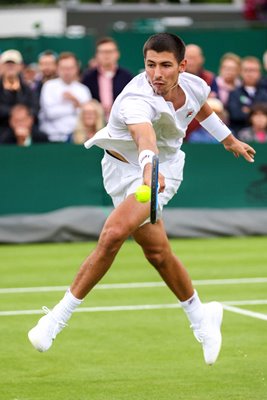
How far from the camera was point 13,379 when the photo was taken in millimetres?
7918

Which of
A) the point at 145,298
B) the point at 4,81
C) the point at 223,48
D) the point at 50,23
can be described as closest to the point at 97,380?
the point at 145,298

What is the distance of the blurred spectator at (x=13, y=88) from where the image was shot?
674 inches

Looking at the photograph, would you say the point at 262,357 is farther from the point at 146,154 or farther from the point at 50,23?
the point at 50,23

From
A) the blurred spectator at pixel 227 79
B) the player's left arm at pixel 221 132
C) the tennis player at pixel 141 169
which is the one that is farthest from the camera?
the blurred spectator at pixel 227 79

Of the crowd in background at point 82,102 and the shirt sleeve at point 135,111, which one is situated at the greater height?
the shirt sleeve at point 135,111

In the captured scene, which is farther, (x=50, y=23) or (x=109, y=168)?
(x=50, y=23)

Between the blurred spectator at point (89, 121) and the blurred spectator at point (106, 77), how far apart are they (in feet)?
2.10

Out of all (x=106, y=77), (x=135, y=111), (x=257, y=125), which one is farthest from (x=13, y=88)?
(x=135, y=111)

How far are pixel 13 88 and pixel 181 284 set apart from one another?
9621 mm

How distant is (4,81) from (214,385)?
1035cm

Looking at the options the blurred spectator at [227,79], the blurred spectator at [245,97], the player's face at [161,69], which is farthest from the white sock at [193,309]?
the blurred spectator at [227,79]

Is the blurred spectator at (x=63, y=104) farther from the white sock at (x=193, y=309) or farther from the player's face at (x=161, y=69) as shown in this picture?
the player's face at (x=161, y=69)

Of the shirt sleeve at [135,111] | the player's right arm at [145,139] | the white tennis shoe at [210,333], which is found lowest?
the white tennis shoe at [210,333]

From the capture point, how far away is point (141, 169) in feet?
25.0
